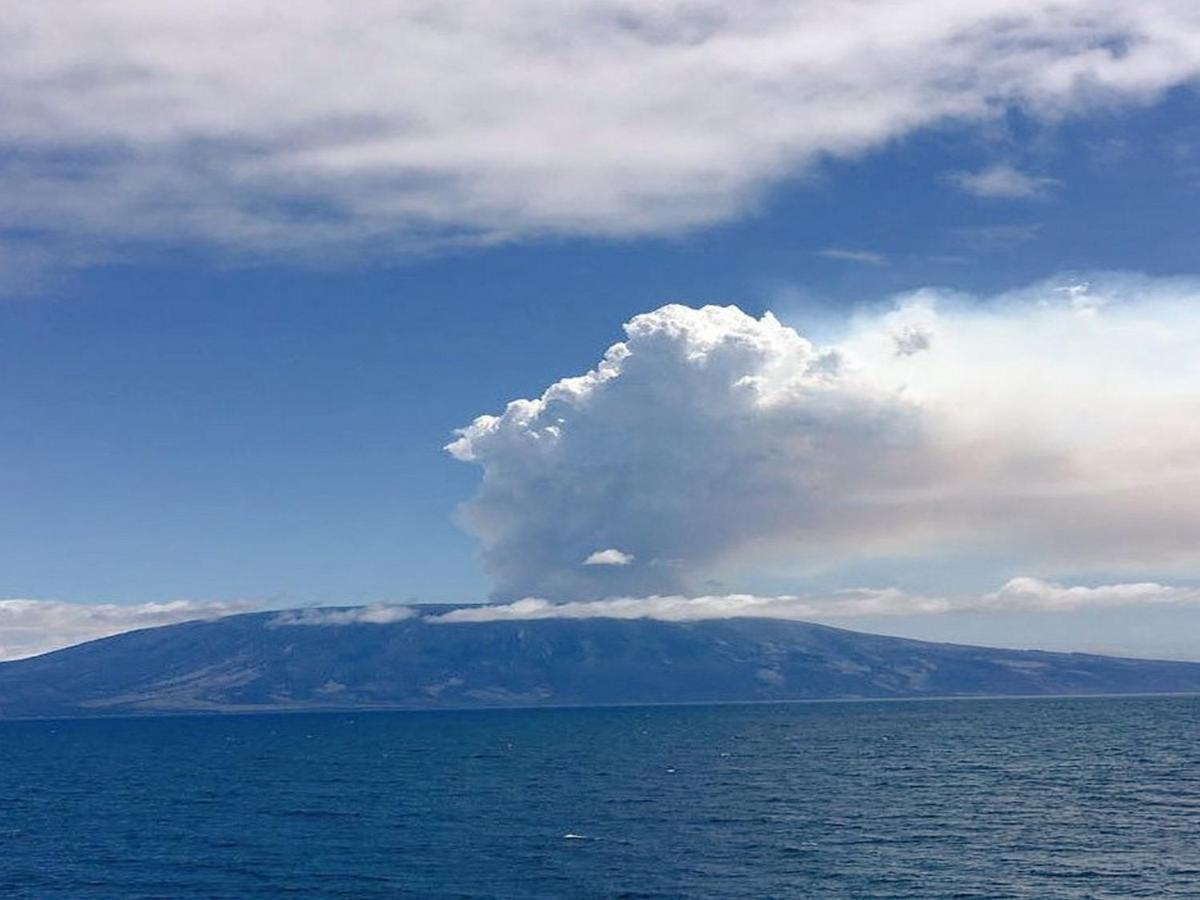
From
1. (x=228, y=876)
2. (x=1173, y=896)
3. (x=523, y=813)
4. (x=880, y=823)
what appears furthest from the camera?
(x=523, y=813)

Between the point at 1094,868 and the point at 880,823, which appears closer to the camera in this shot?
the point at 1094,868

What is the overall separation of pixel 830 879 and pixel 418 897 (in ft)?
148

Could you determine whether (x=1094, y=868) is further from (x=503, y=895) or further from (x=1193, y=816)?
(x=503, y=895)

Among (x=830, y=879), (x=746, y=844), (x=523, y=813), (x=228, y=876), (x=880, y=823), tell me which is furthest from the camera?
(x=523, y=813)

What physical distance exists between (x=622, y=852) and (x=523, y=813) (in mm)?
46824

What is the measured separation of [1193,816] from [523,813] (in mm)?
101956

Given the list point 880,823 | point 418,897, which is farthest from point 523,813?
point 418,897

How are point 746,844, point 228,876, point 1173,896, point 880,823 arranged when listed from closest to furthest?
point 1173,896 → point 228,876 → point 746,844 → point 880,823

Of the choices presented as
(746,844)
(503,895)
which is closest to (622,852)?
(746,844)

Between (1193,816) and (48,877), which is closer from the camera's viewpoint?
(48,877)

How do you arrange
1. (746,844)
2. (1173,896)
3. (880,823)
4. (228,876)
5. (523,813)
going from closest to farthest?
(1173,896) < (228,876) < (746,844) < (880,823) < (523,813)

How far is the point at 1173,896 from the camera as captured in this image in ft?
419

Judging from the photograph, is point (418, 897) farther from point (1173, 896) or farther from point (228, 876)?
point (1173, 896)

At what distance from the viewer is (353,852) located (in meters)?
164
